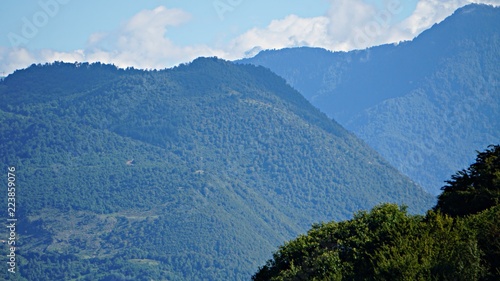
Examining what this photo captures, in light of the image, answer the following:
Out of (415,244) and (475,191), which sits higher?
(475,191)

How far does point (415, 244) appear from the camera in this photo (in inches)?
2452

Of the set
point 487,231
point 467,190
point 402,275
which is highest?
point 467,190

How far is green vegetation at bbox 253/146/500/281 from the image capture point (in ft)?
190

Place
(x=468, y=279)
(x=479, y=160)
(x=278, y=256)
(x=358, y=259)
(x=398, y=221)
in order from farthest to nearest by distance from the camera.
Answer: (x=479, y=160) < (x=278, y=256) < (x=398, y=221) < (x=358, y=259) < (x=468, y=279)

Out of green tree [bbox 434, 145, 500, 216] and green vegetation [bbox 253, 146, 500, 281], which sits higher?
green tree [bbox 434, 145, 500, 216]

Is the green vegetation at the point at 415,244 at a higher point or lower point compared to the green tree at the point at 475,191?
lower

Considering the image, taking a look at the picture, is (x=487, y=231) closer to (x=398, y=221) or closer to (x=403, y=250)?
(x=403, y=250)

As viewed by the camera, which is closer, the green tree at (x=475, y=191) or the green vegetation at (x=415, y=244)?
the green vegetation at (x=415, y=244)

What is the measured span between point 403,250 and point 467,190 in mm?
17882

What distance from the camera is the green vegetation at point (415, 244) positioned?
190ft

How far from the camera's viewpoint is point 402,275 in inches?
2281

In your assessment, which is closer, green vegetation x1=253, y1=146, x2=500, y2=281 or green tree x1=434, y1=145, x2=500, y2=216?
green vegetation x1=253, y1=146, x2=500, y2=281

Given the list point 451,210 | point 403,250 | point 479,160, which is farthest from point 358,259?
point 479,160

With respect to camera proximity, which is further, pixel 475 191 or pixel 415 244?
pixel 475 191
